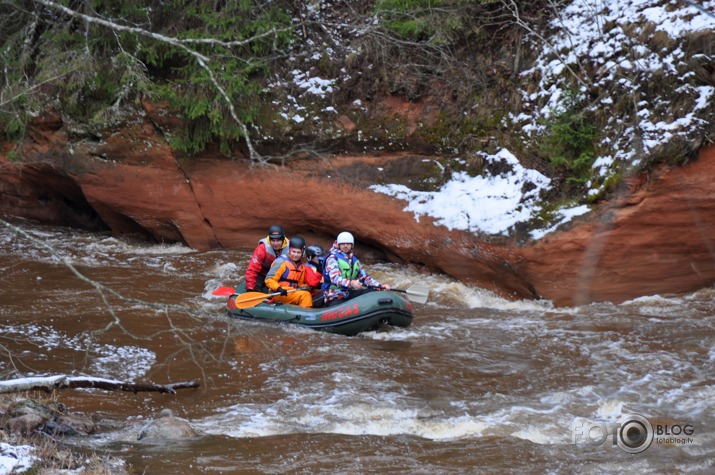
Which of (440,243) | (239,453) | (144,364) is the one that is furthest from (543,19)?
(239,453)

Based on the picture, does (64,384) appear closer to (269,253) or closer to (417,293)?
(269,253)

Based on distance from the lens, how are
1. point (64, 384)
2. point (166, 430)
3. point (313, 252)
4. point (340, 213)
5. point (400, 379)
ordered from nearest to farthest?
point (166, 430) → point (64, 384) → point (400, 379) → point (313, 252) → point (340, 213)

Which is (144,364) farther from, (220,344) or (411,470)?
(411,470)

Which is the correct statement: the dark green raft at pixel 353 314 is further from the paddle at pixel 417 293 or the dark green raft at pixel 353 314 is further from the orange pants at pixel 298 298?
the paddle at pixel 417 293

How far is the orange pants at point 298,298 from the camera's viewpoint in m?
10.0

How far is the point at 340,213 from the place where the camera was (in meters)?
12.1

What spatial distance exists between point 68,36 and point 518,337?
351 inches

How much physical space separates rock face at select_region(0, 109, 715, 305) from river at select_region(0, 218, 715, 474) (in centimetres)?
35

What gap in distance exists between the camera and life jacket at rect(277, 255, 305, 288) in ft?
33.0

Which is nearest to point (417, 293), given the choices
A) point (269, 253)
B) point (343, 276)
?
point (343, 276)

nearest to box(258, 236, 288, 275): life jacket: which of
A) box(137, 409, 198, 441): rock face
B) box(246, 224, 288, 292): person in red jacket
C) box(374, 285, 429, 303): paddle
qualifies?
box(246, 224, 288, 292): person in red jacket

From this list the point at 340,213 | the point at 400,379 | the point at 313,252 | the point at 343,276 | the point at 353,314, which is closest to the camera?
the point at 400,379

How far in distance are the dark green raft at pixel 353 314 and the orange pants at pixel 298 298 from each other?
0.18 meters

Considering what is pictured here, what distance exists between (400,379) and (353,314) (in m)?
1.73
